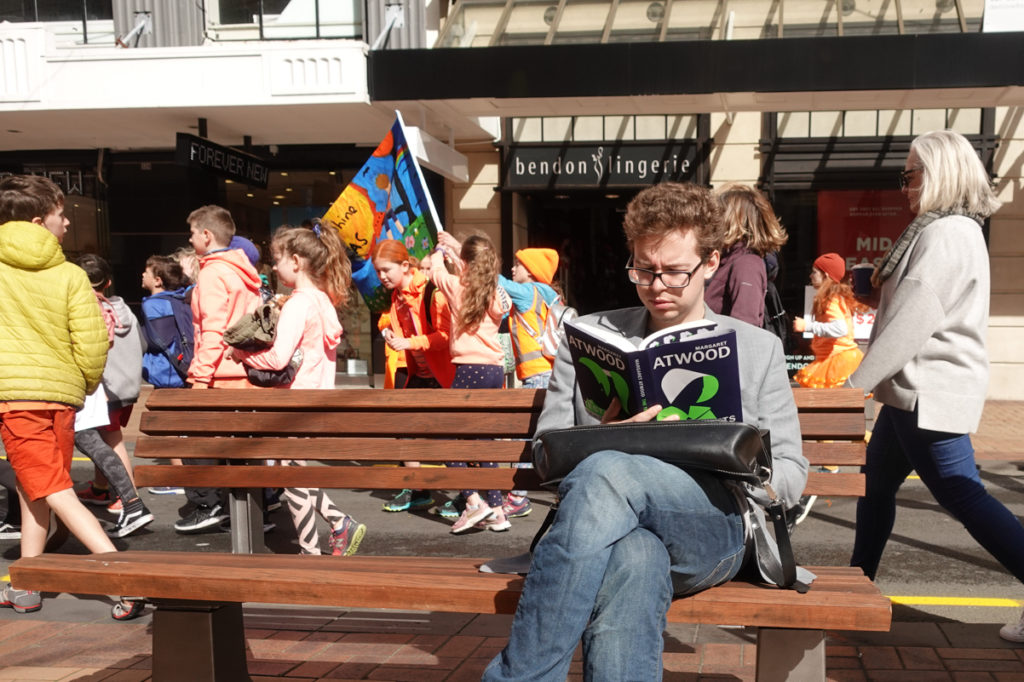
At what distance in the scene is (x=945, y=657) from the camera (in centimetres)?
350

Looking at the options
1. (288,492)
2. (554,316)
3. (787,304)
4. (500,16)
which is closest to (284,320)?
(288,492)

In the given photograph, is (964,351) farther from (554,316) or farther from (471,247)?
(554,316)

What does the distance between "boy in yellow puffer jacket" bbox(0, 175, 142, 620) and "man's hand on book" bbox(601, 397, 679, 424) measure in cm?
239

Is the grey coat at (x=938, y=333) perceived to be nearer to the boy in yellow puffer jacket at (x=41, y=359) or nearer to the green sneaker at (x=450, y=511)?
the boy in yellow puffer jacket at (x=41, y=359)

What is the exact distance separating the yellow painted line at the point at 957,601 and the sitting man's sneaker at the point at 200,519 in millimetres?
3989

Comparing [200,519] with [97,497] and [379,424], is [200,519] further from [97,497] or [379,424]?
[379,424]

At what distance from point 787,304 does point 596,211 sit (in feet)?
10.2

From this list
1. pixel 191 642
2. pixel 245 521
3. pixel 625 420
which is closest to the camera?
pixel 625 420

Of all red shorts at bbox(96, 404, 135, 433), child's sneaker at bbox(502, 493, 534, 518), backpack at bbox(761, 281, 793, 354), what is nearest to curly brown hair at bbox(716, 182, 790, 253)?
backpack at bbox(761, 281, 793, 354)

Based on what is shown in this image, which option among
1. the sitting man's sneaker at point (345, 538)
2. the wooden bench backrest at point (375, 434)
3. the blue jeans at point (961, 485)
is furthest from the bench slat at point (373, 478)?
the sitting man's sneaker at point (345, 538)

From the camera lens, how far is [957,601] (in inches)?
170

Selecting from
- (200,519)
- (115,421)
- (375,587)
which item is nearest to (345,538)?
(200,519)

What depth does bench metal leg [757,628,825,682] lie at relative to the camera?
2.47 m

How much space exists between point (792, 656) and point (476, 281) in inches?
141
